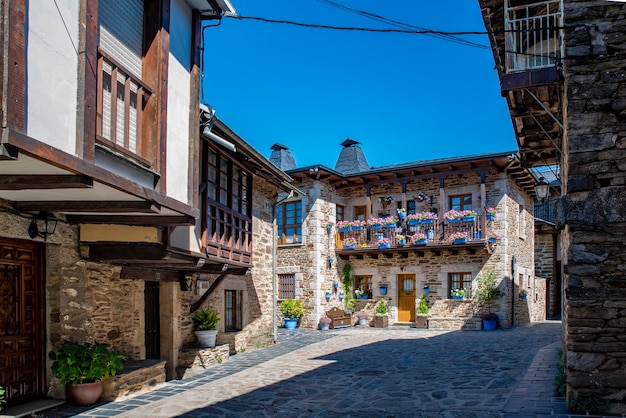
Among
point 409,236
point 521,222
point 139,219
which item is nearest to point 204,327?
point 139,219

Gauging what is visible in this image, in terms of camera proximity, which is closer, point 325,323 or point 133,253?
point 133,253

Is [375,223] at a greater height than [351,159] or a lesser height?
lesser

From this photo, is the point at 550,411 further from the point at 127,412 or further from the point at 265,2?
the point at 265,2

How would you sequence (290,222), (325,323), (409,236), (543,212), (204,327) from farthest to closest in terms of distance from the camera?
(543,212) → (290,222) → (409,236) → (325,323) → (204,327)

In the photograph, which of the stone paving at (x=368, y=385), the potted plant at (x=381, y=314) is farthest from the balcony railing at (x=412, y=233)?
the stone paving at (x=368, y=385)

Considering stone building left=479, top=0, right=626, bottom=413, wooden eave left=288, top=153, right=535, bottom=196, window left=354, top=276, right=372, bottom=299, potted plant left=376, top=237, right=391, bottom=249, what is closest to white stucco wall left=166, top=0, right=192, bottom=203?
stone building left=479, top=0, right=626, bottom=413

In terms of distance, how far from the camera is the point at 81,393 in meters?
7.03

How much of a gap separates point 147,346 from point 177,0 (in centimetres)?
576

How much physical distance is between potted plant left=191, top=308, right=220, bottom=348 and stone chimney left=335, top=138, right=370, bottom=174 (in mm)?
12775

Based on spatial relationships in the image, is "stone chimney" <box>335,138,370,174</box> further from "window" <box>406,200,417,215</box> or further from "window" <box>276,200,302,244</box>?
"window" <box>276,200,302,244</box>

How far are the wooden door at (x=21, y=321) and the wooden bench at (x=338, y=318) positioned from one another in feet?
41.8

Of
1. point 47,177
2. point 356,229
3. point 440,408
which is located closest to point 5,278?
point 47,177

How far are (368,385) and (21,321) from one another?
5.01 meters

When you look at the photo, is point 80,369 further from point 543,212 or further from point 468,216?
point 543,212
